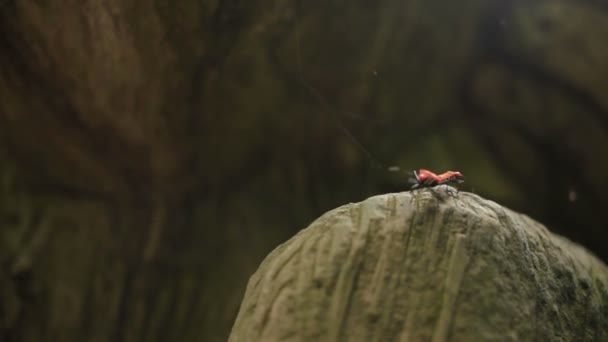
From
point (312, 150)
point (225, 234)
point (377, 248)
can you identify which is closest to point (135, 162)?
point (225, 234)

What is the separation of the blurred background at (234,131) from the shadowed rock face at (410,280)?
647 mm

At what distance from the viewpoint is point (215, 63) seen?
1.71m

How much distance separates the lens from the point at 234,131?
187cm

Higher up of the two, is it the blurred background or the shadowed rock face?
the blurred background

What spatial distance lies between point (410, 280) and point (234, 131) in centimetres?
95

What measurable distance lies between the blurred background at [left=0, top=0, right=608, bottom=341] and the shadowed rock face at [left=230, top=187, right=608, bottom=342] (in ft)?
2.12

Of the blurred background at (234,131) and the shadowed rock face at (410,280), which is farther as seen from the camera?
the blurred background at (234,131)

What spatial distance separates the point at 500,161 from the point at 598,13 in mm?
469

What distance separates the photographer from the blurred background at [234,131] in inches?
66.1

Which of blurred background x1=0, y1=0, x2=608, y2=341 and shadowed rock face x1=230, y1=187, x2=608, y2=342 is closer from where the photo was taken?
shadowed rock face x1=230, y1=187, x2=608, y2=342

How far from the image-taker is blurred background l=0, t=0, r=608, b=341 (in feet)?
5.51

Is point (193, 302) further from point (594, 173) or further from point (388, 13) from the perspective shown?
point (594, 173)

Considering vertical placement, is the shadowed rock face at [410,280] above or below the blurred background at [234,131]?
below

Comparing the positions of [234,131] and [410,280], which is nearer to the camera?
[410,280]
